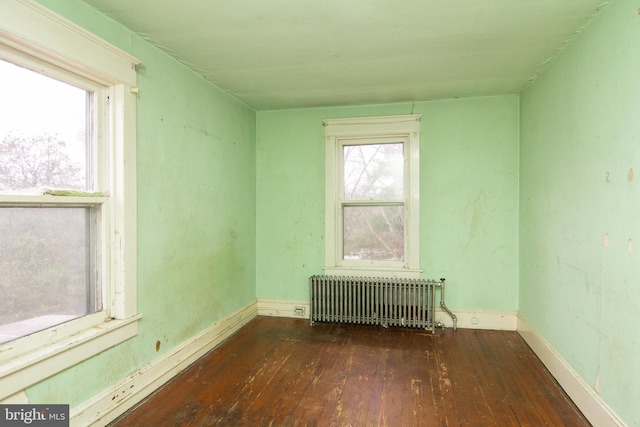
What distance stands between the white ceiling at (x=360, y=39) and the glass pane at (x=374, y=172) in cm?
75

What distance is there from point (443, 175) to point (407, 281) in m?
1.24

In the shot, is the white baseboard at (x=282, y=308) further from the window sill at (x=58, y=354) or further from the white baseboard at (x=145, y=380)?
the window sill at (x=58, y=354)

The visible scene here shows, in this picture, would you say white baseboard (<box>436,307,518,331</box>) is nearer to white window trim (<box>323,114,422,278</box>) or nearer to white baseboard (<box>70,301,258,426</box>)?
white window trim (<box>323,114,422,278</box>)

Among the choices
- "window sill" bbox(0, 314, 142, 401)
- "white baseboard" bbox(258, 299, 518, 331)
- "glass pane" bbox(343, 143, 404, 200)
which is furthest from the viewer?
"glass pane" bbox(343, 143, 404, 200)

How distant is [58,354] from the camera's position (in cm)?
179

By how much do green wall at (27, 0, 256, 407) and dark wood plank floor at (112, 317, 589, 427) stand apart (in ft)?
1.28

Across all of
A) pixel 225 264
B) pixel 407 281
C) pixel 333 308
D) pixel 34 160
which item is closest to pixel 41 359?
pixel 34 160

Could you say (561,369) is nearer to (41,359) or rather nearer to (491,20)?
(491,20)

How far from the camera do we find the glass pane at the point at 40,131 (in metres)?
1.67

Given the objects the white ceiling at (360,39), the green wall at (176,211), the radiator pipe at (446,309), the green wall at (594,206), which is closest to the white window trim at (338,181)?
the radiator pipe at (446,309)

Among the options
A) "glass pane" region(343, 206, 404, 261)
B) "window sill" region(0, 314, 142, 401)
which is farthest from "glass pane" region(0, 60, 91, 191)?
"glass pane" region(343, 206, 404, 261)

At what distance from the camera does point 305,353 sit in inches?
122

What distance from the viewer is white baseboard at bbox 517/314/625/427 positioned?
6.41ft

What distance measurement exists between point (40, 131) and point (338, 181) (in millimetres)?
2836
